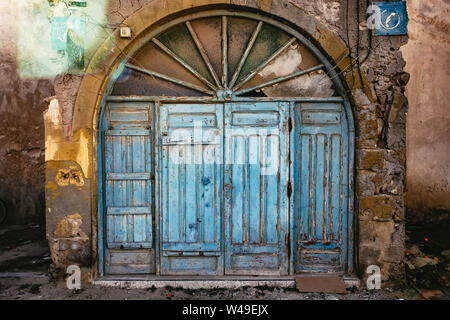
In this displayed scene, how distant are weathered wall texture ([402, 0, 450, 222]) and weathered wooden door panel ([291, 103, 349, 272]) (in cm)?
274

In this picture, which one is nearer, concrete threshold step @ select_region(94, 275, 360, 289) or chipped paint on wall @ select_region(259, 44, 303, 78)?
concrete threshold step @ select_region(94, 275, 360, 289)

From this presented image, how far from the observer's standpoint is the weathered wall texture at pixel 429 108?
19.1 ft

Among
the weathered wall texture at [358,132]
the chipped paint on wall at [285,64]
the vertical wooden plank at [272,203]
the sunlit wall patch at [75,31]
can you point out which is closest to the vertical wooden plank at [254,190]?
the vertical wooden plank at [272,203]

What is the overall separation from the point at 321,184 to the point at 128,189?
271 cm

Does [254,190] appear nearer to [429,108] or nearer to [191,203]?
[191,203]

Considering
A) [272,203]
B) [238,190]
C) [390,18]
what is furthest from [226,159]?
[390,18]

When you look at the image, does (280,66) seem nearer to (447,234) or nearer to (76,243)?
(76,243)

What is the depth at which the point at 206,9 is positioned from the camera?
3.96m

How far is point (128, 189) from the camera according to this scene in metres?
→ 4.08

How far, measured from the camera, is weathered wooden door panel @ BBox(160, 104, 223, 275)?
405 cm

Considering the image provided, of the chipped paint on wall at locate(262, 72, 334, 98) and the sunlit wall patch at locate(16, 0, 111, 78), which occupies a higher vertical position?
the sunlit wall patch at locate(16, 0, 111, 78)

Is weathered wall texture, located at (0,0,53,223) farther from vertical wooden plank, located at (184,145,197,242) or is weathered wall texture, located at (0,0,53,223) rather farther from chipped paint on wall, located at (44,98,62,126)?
vertical wooden plank, located at (184,145,197,242)

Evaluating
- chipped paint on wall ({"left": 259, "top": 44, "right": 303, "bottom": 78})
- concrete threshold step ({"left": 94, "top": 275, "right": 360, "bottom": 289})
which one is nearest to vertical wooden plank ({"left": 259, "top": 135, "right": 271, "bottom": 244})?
concrete threshold step ({"left": 94, "top": 275, "right": 360, "bottom": 289})

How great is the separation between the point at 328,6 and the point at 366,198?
103 inches
